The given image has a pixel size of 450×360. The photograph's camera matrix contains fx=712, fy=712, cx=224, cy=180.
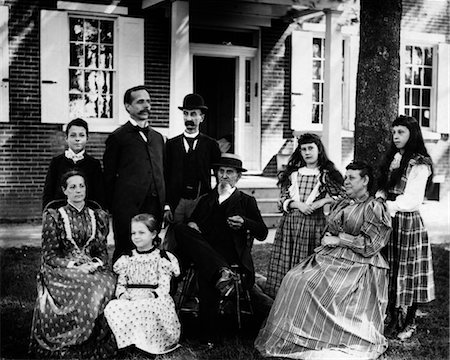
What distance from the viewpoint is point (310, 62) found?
43.6ft

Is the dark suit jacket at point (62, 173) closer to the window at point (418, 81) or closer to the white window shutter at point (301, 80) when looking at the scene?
the white window shutter at point (301, 80)

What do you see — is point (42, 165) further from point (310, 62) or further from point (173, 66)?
point (310, 62)

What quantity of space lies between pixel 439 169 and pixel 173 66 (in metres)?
6.70

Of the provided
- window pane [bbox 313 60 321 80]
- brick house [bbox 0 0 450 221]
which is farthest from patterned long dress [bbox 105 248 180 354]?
window pane [bbox 313 60 321 80]

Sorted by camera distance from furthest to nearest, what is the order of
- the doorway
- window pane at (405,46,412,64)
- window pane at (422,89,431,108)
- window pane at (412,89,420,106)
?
window pane at (422,89,431,108), window pane at (412,89,420,106), window pane at (405,46,412,64), the doorway

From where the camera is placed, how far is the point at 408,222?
18.6 feet

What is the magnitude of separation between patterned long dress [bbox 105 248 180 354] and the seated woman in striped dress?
0.72m

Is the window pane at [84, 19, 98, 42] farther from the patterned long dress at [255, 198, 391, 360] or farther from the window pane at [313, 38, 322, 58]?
the patterned long dress at [255, 198, 391, 360]

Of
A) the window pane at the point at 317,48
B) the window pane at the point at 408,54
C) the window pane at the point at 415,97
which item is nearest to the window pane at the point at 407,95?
the window pane at the point at 415,97

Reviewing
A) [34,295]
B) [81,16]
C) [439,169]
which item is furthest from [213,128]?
[34,295]

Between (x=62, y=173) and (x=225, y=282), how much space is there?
1584 mm

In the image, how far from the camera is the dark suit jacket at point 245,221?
19.0 feet

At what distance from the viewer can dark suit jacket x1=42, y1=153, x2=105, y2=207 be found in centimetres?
573

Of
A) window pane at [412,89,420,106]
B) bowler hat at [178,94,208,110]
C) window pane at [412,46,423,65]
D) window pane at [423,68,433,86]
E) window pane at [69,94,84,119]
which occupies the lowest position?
bowler hat at [178,94,208,110]
